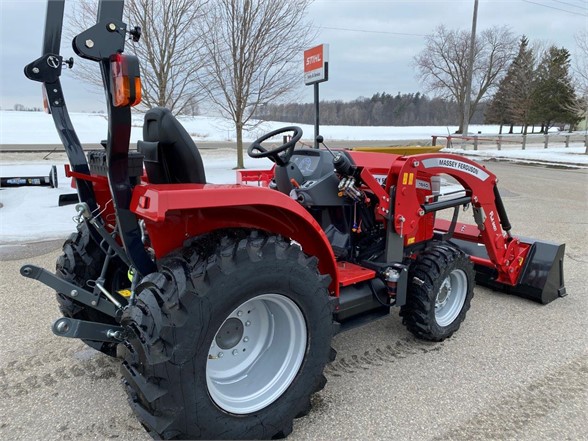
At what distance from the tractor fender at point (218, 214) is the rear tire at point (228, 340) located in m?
0.13

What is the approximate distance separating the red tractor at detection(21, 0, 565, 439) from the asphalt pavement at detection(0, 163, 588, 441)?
23cm

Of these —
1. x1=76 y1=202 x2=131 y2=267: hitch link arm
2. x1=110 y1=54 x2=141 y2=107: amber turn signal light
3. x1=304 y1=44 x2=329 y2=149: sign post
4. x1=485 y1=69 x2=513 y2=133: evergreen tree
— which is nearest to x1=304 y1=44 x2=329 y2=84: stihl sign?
x1=304 y1=44 x2=329 y2=149: sign post

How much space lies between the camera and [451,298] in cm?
348

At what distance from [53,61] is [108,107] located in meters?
0.67

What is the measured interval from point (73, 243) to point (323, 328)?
1.63 meters

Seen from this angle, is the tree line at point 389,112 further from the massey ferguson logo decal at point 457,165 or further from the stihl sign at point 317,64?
the massey ferguson logo decal at point 457,165

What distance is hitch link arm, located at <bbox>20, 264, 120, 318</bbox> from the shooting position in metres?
2.20

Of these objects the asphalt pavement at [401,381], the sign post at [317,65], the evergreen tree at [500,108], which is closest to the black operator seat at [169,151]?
the asphalt pavement at [401,381]

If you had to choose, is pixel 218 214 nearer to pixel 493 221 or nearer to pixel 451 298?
pixel 451 298

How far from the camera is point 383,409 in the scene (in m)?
2.47

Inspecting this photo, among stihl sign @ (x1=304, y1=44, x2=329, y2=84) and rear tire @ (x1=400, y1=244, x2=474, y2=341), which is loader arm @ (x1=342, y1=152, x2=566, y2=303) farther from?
stihl sign @ (x1=304, y1=44, x2=329, y2=84)

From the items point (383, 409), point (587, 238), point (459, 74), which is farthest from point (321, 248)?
point (459, 74)

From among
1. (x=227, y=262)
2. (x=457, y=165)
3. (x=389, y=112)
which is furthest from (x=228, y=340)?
(x=389, y=112)

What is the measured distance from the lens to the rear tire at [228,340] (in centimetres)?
184
